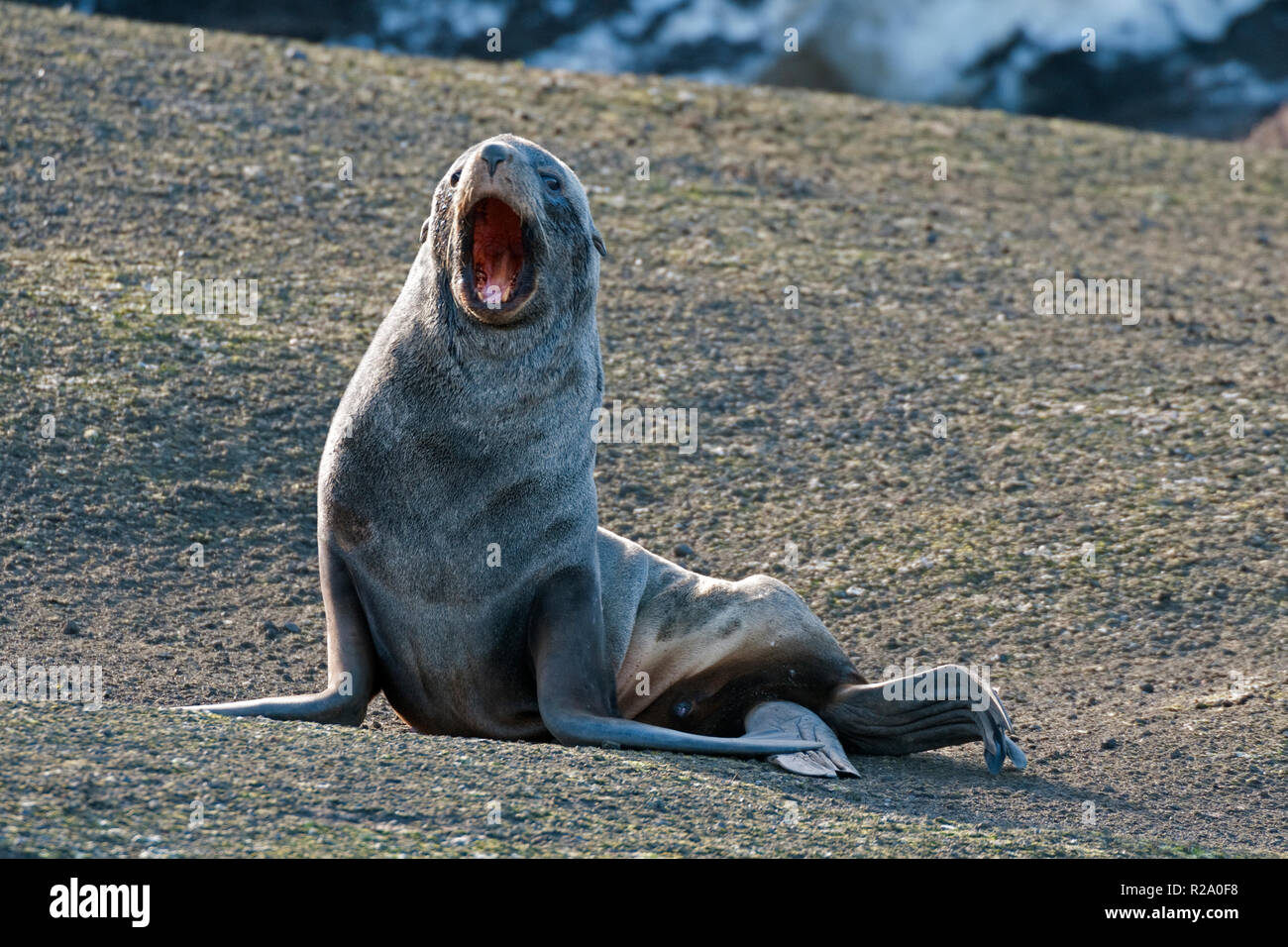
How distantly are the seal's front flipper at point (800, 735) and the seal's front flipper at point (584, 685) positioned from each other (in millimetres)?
26

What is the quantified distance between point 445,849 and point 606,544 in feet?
7.19

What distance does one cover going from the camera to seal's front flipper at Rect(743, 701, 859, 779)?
5.02 meters

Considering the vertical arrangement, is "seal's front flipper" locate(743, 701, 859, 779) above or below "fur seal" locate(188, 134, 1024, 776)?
below

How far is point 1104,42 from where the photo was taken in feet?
55.8

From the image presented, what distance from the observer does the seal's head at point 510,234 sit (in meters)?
5.19

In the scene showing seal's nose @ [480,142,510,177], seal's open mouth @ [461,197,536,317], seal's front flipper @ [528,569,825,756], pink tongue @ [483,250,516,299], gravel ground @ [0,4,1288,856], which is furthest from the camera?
pink tongue @ [483,250,516,299]

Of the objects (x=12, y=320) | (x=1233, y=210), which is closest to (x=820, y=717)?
(x=12, y=320)

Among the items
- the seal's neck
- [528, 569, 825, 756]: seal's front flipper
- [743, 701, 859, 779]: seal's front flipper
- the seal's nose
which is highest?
the seal's nose

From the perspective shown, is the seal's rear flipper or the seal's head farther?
the seal's rear flipper

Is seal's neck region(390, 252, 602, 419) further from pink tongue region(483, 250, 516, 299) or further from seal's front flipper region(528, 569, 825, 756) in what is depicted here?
seal's front flipper region(528, 569, 825, 756)

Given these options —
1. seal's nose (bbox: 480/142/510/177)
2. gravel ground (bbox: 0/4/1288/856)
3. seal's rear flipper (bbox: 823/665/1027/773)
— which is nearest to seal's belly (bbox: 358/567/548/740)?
gravel ground (bbox: 0/4/1288/856)

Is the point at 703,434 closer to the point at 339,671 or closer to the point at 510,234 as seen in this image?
the point at 510,234

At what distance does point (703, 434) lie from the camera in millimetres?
8586

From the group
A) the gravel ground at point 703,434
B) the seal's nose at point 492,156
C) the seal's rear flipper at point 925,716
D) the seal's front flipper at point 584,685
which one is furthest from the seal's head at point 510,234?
the seal's rear flipper at point 925,716
